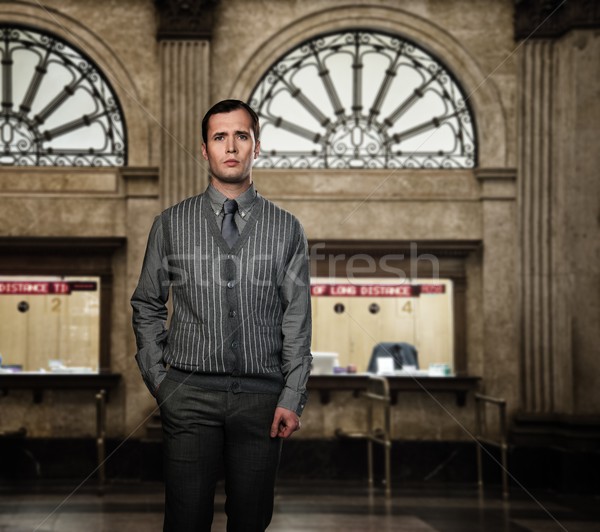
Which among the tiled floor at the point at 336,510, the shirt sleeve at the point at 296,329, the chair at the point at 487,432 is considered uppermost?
the shirt sleeve at the point at 296,329

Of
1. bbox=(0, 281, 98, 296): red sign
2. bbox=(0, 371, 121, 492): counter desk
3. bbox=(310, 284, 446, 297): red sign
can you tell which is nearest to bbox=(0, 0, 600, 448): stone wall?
bbox=(0, 371, 121, 492): counter desk

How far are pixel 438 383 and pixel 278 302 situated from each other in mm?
8477

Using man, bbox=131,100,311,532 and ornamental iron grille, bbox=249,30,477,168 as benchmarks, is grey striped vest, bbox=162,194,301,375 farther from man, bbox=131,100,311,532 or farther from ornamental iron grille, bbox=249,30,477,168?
ornamental iron grille, bbox=249,30,477,168

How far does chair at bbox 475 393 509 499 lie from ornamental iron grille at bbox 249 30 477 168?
288cm

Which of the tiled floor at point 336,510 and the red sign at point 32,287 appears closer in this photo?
the tiled floor at point 336,510

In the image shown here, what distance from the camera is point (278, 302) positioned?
3186 millimetres

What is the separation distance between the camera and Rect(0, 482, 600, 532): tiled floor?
316 inches

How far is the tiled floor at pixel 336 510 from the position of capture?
802 centimetres

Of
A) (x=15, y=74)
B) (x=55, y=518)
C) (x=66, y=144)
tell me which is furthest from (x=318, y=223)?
(x=55, y=518)

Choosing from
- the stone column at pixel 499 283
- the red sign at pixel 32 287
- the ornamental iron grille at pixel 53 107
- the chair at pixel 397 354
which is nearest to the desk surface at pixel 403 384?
the stone column at pixel 499 283

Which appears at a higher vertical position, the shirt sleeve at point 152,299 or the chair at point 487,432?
the shirt sleeve at point 152,299

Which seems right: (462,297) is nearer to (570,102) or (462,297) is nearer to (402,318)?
(402,318)

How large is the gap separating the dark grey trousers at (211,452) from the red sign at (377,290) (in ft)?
28.6

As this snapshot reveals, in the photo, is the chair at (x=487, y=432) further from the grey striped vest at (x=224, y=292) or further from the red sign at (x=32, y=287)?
the grey striped vest at (x=224, y=292)
